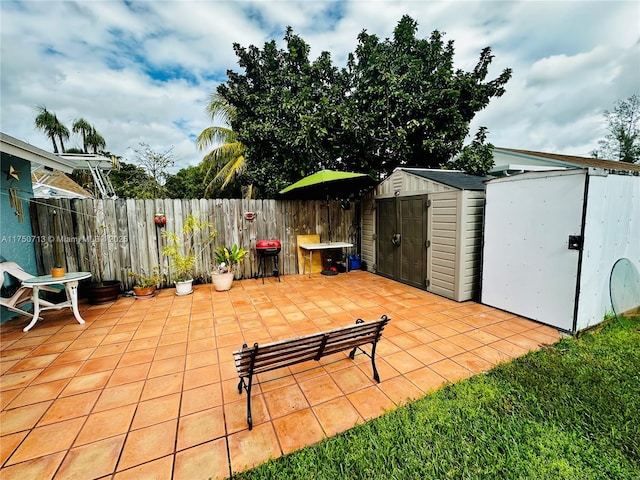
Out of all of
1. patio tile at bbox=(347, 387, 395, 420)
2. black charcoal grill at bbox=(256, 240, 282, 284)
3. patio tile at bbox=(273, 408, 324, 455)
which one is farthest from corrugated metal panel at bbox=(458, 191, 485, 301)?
black charcoal grill at bbox=(256, 240, 282, 284)

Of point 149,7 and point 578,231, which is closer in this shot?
point 578,231

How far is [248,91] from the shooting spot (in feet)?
26.8

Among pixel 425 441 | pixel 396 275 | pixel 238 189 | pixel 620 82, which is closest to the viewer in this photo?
pixel 425 441

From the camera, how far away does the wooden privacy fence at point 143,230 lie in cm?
488

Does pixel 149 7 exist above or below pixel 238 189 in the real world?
above

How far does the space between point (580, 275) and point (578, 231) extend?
21.5 inches

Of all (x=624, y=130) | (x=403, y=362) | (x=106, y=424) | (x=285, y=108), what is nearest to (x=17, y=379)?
(x=106, y=424)

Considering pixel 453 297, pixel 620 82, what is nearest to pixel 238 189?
pixel 453 297

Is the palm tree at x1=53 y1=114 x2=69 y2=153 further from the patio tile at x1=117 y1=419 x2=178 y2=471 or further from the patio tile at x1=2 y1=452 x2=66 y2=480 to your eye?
the patio tile at x1=117 y1=419 x2=178 y2=471

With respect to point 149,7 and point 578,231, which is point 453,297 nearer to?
point 578,231

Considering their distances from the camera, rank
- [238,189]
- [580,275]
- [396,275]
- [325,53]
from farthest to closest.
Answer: [238,189] → [325,53] → [396,275] → [580,275]

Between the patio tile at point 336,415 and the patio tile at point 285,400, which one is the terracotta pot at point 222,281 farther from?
the patio tile at point 336,415

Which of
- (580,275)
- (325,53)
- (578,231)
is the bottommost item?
(580,275)

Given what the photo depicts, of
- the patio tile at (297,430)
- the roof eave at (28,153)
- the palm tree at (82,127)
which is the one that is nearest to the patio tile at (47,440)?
the patio tile at (297,430)
